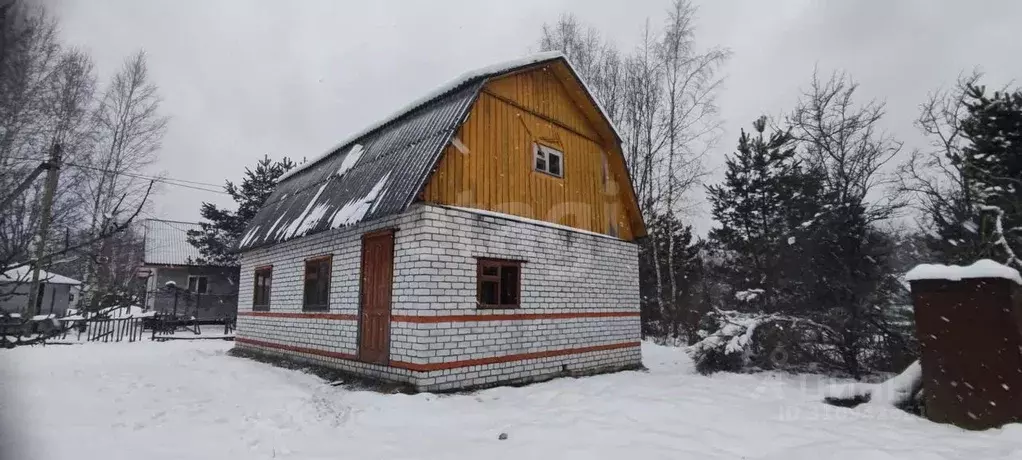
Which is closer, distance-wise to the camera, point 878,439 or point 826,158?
point 878,439

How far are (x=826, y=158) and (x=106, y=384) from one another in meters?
21.9

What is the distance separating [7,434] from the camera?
209 cm

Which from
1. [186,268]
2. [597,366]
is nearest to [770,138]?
[597,366]

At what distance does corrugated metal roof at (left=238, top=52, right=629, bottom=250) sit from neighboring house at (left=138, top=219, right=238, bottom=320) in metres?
16.7

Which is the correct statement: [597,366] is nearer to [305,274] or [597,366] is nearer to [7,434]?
[305,274]

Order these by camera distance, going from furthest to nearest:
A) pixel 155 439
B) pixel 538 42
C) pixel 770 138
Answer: pixel 538 42
pixel 770 138
pixel 155 439

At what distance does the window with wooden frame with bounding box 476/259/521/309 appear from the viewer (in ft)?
24.7

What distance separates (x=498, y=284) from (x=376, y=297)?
6.42 feet

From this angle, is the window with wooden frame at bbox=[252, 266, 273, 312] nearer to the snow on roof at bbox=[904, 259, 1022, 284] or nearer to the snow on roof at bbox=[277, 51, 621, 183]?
the snow on roof at bbox=[277, 51, 621, 183]

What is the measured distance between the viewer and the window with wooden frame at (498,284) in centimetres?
754

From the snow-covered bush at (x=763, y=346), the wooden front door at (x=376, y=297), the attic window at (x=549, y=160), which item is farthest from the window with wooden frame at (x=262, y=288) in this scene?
the snow-covered bush at (x=763, y=346)

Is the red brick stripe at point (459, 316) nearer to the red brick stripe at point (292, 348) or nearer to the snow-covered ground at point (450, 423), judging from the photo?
the red brick stripe at point (292, 348)

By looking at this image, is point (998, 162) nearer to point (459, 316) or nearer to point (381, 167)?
point (459, 316)

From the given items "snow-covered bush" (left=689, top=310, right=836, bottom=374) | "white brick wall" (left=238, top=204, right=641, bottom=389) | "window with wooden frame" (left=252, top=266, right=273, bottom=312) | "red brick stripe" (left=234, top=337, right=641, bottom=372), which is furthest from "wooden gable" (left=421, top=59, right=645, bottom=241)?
"window with wooden frame" (left=252, top=266, right=273, bottom=312)
